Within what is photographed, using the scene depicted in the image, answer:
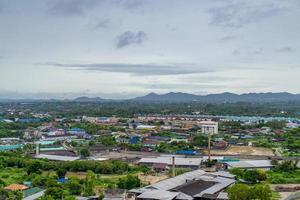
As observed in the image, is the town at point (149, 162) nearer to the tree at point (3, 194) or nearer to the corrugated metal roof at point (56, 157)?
the corrugated metal roof at point (56, 157)

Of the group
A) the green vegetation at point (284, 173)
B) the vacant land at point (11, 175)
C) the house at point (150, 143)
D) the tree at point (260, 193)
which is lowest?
the vacant land at point (11, 175)

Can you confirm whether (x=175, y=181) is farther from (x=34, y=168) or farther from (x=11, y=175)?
(x=11, y=175)

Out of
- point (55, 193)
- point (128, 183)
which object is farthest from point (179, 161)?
point (55, 193)

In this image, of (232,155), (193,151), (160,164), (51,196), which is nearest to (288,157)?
→ (232,155)

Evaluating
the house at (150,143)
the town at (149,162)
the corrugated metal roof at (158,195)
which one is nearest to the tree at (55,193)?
the town at (149,162)

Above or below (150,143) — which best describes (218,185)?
below

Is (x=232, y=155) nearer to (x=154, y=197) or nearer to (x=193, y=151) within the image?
(x=193, y=151)
